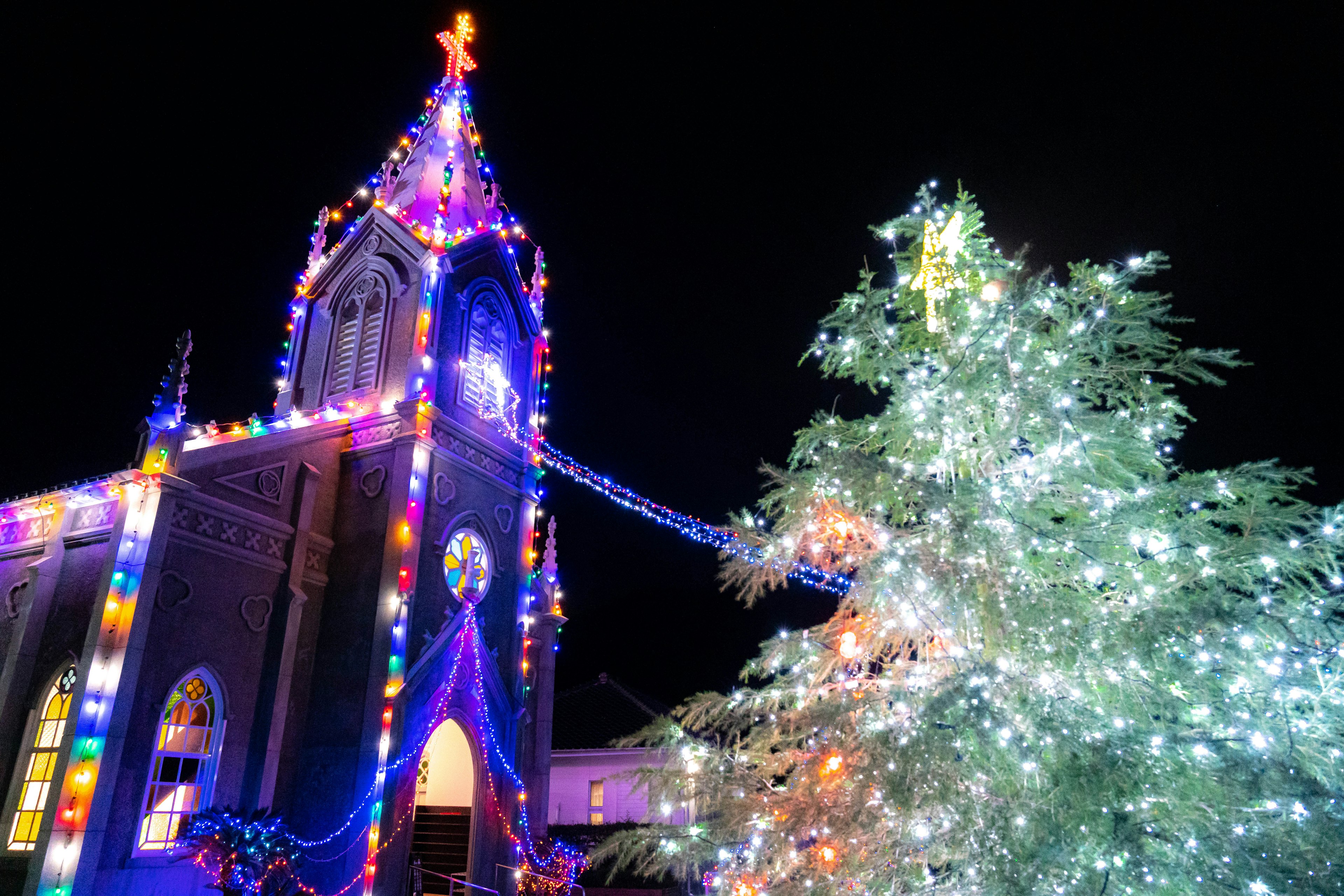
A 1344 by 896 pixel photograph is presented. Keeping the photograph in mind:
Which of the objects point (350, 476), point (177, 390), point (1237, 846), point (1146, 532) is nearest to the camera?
point (1237, 846)

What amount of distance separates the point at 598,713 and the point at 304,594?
17633 mm

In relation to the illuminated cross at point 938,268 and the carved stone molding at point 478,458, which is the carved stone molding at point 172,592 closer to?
the carved stone molding at point 478,458

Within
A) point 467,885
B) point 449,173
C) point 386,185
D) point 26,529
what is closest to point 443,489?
point 26,529

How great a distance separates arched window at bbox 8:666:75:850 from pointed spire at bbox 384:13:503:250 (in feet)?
33.3

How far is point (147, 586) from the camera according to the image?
1075 centimetres

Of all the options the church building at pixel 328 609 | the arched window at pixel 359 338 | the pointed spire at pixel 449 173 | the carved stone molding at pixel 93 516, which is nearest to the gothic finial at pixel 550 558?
the church building at pixel 328 609

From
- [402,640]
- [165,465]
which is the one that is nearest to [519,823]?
[402,640]

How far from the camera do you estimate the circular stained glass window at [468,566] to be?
575 inches

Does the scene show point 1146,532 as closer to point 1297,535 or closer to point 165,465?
point 1297,535

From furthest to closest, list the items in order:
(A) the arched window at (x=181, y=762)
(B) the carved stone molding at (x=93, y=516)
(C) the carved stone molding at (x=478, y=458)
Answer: (C) the carved stone molding at (x=478, y=458), (B) the carved stone molding at (x=93, y=516), (A) the arched window at (x=181, y=762)

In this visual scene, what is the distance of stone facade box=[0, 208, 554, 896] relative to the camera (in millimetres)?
10391

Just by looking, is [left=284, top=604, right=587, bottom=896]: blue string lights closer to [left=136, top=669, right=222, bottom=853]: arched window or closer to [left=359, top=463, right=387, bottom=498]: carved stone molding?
[left=359, top=463, right=387, bottom=498]: carved stone molding

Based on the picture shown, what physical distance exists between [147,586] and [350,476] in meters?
4.11

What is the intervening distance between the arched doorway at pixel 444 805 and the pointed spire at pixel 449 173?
10.5 metres
